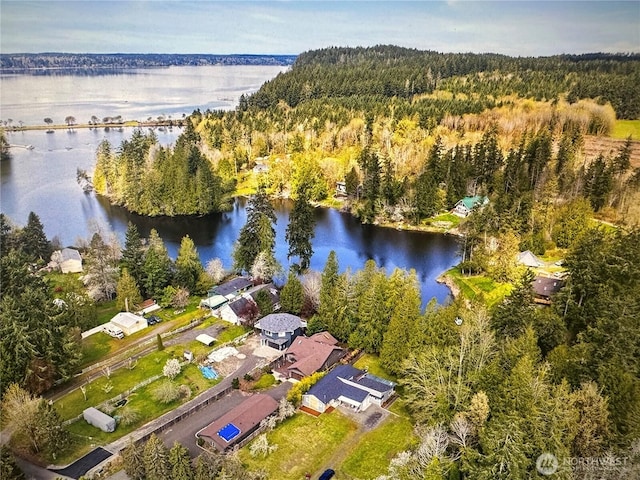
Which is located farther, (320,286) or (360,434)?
(320,286)

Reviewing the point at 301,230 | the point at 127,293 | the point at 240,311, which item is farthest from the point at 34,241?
the point at 301,230

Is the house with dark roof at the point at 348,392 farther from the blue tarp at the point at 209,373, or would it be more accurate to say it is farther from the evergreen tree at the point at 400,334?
the blue tarp at the point at 209,373

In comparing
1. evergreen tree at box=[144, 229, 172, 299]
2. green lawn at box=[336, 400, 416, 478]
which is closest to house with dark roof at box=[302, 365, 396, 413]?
green lawn at box=[336, 400, 416, 478]

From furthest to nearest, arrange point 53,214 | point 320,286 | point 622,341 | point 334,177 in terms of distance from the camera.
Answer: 1. point 334,177
2. point 53,214
3. point 320,286
4. point 622,341

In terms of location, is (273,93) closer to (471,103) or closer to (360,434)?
(471,103)

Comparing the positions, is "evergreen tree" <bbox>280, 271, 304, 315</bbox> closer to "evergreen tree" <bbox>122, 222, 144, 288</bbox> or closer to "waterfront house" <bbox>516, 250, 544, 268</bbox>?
"evergreen tree" <bbox>122, 222, 144, 288</bbox>

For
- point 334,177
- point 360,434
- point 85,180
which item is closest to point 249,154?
point 334,177

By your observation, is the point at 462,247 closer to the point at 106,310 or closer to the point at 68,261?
the point at 106,310
